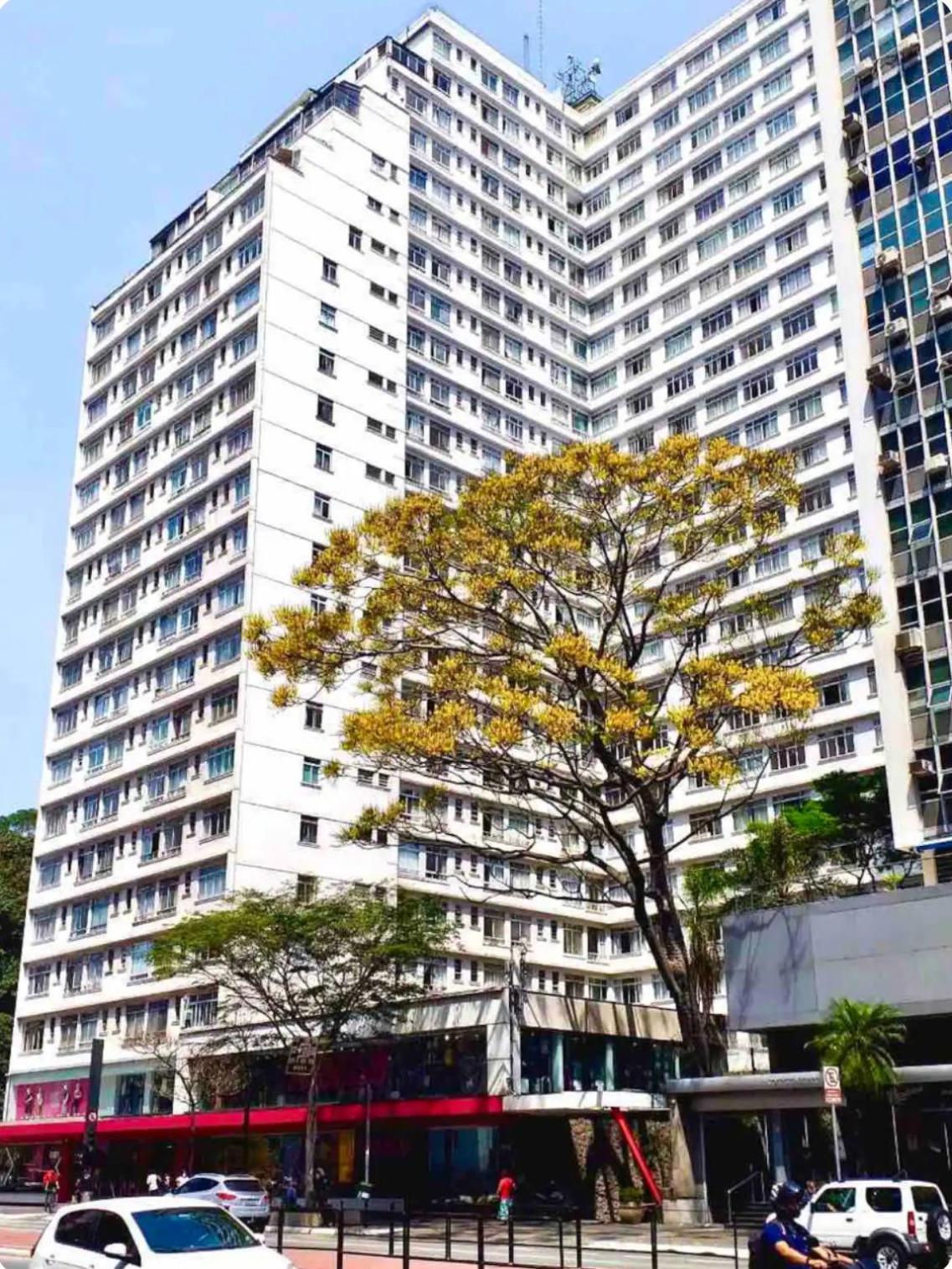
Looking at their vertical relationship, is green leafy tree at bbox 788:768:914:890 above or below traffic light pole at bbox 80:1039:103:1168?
above

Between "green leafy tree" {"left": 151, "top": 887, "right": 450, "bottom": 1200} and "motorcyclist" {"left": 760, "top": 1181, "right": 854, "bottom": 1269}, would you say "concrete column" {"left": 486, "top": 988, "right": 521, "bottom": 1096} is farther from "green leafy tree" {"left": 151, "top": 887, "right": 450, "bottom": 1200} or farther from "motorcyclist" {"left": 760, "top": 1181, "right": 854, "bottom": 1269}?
"motorcyclist" {"left": 760, "top": 1181, "right": 854, "bottom": 1269}

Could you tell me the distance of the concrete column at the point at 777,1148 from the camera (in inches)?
1283

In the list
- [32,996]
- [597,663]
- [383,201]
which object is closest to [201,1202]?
[597,663]

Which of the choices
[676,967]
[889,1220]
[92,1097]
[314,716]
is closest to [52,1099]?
[314,716]

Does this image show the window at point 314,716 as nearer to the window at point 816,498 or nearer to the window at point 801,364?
the window at point 816,498

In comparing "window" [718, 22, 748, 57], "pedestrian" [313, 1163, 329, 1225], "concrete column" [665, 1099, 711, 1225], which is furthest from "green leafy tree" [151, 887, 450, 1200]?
"window" [718, 22, 748, 57]

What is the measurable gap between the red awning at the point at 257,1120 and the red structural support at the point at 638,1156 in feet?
11.5

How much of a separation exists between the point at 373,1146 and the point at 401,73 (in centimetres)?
5693

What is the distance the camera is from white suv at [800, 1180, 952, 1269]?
21.4 meters

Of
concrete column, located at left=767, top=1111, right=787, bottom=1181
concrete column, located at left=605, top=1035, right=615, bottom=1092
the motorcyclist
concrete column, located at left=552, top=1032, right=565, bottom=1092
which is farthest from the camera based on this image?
concrete column, located at left=605, top=1035, right=615, bottom=1092

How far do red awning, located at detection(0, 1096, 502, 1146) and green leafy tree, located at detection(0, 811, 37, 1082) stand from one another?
5.86 meters

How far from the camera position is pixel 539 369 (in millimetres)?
77625

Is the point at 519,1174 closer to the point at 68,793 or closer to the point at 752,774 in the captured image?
the point at 752,774

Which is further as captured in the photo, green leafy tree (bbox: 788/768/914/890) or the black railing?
green leafy tree (bbox: 788/768/914/890)
